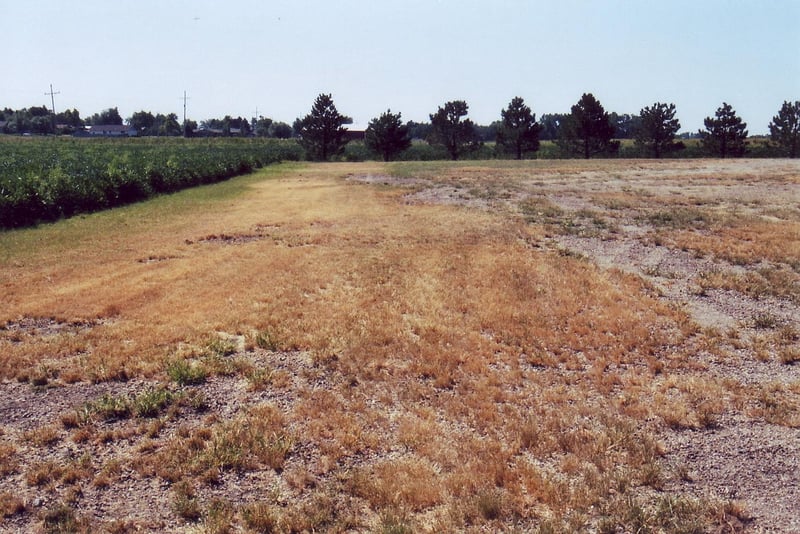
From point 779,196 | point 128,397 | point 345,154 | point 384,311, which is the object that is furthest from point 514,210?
point 345,154

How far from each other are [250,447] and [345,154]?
229ft

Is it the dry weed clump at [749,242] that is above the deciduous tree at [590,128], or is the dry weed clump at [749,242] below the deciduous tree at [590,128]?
below

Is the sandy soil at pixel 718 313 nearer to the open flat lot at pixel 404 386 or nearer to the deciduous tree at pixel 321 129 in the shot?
the open flat lot at pixel 404 386

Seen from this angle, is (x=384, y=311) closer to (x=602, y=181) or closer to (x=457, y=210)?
(x=457, y=210)

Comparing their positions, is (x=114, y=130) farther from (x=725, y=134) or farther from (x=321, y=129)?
(x=725, y=134)

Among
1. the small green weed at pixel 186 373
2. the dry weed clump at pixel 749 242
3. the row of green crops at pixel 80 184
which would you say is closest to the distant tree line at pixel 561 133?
the row of green crops at pixel 80 184

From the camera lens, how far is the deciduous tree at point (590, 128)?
2375 inches

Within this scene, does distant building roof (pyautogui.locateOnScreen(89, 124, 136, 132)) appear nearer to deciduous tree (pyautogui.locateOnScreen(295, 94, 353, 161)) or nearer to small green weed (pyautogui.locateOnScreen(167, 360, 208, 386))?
deciduous tree (pyautogui.locateOnScreen(295, 94, 353, 161))

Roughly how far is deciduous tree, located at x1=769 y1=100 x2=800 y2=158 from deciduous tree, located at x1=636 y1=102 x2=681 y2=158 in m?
10.2

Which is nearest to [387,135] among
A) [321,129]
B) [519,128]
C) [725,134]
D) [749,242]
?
[321,129]

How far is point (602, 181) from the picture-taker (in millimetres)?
28141

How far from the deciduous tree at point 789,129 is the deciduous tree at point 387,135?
127ft

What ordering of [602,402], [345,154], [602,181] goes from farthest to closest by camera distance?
1. [345,154]
2. [602,181]
3. [602,402]

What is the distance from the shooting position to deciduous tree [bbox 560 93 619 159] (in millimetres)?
60312
